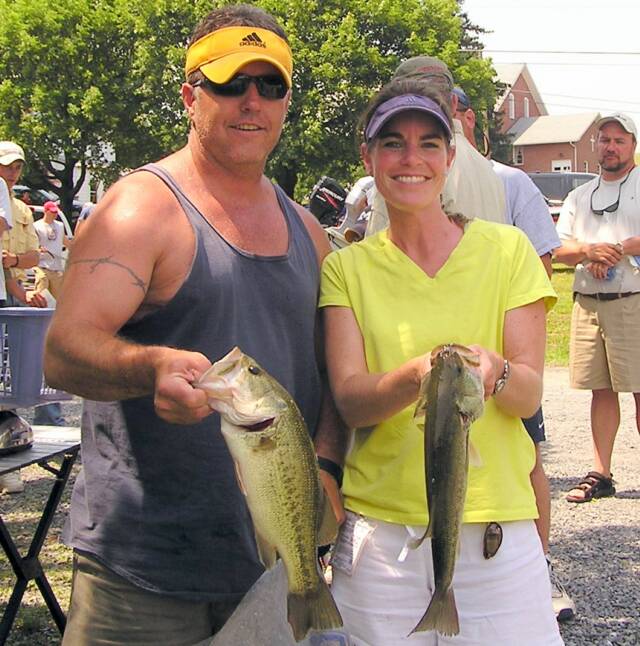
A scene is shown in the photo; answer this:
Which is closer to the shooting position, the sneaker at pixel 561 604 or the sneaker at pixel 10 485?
the sneaker at pixel 561 604

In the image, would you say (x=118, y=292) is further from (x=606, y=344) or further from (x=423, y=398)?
(x=606, y=344)

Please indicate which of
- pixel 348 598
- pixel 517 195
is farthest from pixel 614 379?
pixel 348 598

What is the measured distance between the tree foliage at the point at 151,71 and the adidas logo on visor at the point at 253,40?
35655 mm

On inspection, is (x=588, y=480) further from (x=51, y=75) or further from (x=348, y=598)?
(x=51, y=75)

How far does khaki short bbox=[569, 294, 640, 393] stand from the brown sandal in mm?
647

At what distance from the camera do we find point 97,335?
88.4 inches

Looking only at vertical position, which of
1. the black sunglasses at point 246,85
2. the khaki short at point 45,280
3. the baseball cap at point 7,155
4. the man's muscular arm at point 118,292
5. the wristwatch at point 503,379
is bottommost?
the khaki short at point 45,280

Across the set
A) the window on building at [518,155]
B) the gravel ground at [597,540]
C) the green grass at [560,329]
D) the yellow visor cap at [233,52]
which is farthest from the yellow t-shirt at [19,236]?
the window on building at [518,155]

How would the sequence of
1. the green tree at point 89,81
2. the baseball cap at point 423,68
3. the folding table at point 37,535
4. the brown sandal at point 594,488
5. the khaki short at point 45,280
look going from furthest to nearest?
the green tree at point 89,81 < the khaki short at point 45,280 < the brown sandal at point 594,488 < the baseball cap at point 423,68 < the folding table at point 37,535

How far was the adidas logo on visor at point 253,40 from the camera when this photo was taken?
2602mm

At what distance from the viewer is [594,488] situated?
263 inches

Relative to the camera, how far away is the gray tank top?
2.43 meters

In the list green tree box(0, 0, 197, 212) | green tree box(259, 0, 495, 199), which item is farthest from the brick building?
green tree box(0, 0, 197, 212)

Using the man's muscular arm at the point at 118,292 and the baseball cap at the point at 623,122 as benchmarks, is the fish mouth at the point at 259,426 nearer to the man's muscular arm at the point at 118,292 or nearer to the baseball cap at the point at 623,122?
the man's muscular arm at the point at 118,292
